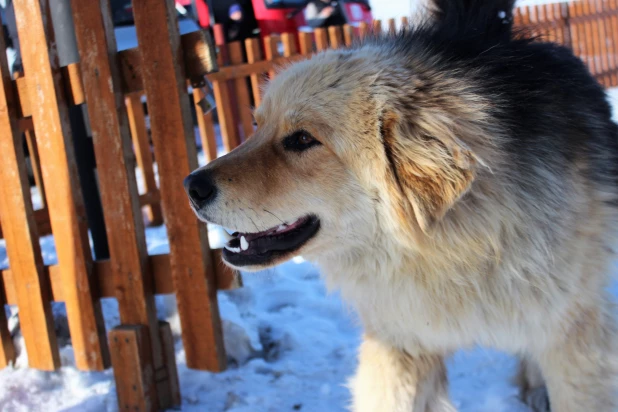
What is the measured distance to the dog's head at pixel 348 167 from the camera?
6.21ft

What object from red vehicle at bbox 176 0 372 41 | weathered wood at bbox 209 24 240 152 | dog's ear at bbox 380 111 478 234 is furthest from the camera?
red vehicle at bbox 176 0 372 41

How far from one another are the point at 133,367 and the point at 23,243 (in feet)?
3.19

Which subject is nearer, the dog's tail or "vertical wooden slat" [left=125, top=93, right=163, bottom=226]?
the dog's tail

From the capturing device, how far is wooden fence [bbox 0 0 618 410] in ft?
8.67

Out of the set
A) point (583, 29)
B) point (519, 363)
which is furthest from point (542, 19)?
point (519, 363)

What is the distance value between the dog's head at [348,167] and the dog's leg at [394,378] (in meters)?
0.50

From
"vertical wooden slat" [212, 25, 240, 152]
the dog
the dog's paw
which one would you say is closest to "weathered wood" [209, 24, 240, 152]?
"vertical wooden slat" [212, 25, 240, 152]

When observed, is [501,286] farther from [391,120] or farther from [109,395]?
[109,395]

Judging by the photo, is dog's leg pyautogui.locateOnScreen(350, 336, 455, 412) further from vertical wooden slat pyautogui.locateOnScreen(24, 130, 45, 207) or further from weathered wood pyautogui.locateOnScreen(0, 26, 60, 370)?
vertical wooden slat pyautogui.locateOnScreen(24, 130, 45, 207)

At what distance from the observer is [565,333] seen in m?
2.08

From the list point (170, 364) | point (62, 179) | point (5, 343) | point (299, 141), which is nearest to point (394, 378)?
point (299, 141)

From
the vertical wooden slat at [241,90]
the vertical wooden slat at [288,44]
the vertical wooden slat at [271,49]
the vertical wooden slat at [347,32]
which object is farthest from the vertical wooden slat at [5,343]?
the vertical wooden slat at [347,32]

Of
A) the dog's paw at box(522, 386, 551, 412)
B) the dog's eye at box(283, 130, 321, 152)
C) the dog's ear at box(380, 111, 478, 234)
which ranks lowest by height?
the dog's paw at box(522, 386, 551, 412)

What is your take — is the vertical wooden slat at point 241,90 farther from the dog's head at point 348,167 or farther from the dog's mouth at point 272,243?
the dog's mouth at point 272,243
